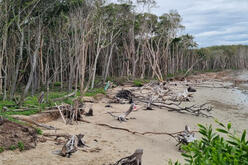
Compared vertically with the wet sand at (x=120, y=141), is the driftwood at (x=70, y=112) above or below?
above

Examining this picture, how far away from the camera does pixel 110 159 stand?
19.5 feet

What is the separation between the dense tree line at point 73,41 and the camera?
1349 centimetres

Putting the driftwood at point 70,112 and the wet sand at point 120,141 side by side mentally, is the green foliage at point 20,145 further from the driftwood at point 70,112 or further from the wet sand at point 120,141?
the driftwood at point 70,112

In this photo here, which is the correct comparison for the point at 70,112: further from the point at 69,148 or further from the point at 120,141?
the point at 69,148

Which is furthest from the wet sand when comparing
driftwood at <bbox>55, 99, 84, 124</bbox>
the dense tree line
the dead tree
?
the dense tree line

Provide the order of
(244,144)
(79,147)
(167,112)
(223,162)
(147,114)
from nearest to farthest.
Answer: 1. (223,162)
2. (244,144)
3. (79,147)
4. (147,114)
5. (167,112)

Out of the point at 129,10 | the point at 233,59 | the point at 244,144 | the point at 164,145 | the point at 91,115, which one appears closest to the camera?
the point at 244,144

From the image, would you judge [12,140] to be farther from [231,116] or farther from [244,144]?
[231,116]

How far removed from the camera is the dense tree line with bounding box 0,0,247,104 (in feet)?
44.3

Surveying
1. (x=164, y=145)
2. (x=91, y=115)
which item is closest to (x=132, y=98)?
(x=91, y=115)

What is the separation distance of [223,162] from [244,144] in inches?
12.6

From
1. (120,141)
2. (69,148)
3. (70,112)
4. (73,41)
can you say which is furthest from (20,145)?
(73,41)

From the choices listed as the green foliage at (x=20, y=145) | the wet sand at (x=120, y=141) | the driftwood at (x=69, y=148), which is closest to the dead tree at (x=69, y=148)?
the driftwood at (x=69, y=148)

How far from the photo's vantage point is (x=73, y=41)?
56.8ft
